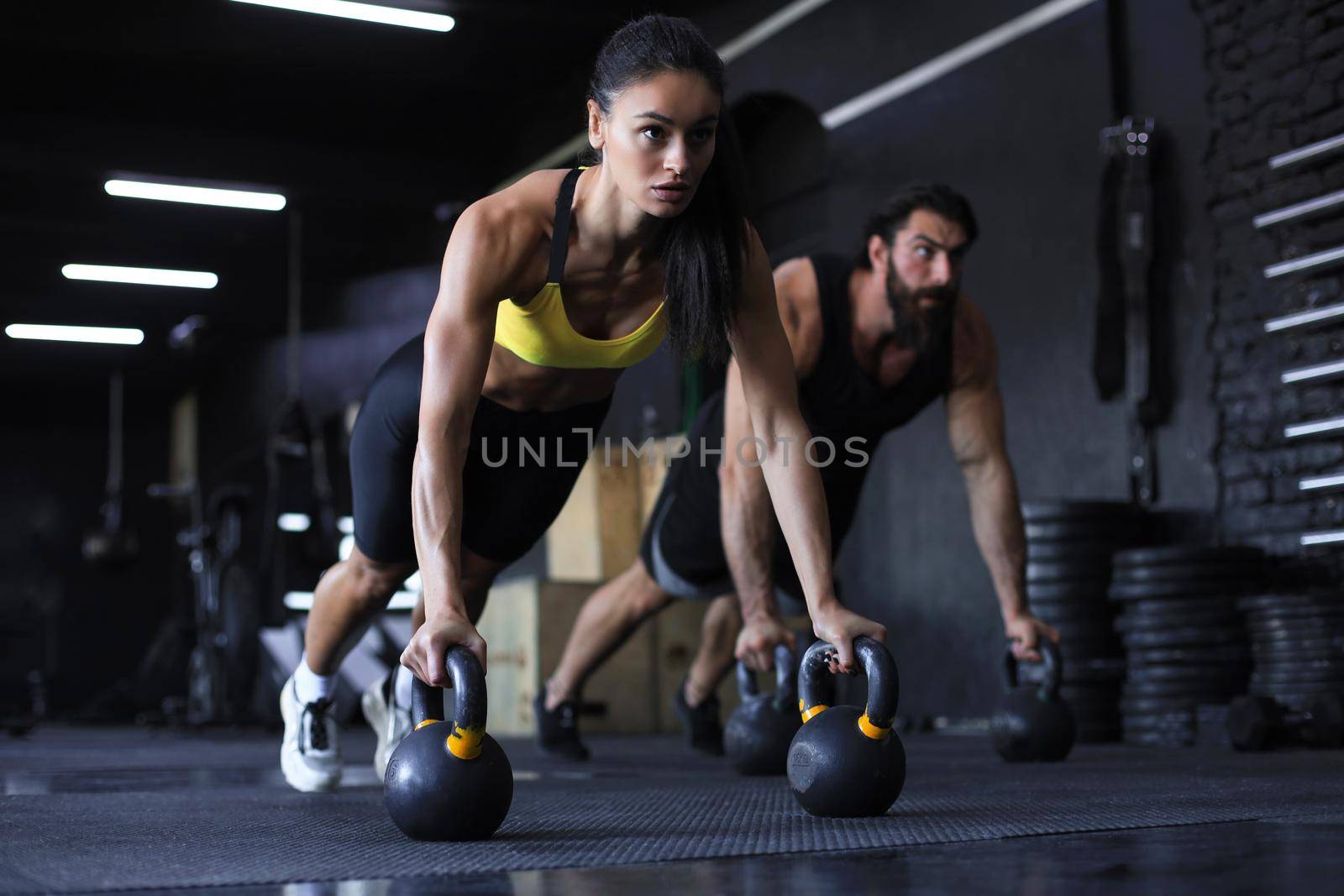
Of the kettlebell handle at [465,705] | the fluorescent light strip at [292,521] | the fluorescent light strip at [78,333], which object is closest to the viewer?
the kettlebell handle at [465,705]

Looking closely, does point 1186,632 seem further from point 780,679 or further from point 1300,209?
point 780,679

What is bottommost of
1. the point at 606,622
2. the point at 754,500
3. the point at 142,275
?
the point at 606,622

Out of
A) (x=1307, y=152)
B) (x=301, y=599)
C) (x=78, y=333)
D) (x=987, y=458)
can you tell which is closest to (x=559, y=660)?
(x=987, y=458)

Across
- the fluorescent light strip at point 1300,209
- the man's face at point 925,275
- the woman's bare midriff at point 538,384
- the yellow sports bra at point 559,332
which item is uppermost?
the fluorescent light strip at point 1300,209

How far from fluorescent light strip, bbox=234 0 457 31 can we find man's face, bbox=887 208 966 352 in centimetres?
398

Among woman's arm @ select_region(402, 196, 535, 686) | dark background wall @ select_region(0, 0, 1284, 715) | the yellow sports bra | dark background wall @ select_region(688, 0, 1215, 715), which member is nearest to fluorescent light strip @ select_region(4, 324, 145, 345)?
dark background wall @ select_region(0, 0, 1284, 715)

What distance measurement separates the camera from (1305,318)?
404 centimetres

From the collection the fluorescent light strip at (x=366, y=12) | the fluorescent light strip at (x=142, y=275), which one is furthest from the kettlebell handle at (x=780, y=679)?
the fluorescent light strip at (x=142, y=275)

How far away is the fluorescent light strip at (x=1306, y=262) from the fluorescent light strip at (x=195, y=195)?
5979 millimetres

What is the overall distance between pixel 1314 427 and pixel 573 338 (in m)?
2.79

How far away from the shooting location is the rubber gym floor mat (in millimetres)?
1388

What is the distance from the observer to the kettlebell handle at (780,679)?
7.84 feet

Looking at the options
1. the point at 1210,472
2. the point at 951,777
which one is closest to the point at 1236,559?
the point at 1210,472

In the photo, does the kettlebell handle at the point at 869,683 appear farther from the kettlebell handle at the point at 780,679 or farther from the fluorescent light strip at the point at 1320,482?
the fluorescent light strip at the point at 1320,482
